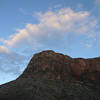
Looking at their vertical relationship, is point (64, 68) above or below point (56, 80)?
above

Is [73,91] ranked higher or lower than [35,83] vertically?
lower

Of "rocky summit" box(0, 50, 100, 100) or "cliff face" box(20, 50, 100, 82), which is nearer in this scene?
"rocky summit" box(0, 50, 100, 100)

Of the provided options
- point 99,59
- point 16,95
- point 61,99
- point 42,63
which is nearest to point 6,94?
point 16,95

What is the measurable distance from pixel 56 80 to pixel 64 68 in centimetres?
374

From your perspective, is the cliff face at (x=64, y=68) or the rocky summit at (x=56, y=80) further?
the cliff face at (x=64, y=68)

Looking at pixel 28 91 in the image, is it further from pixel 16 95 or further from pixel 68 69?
pixel 68 69

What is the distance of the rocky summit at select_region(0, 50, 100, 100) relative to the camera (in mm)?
20609

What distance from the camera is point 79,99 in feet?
67.1

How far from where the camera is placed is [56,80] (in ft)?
83.1

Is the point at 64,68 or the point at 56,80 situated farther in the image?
the point at 64,68

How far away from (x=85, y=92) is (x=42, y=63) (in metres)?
10.5

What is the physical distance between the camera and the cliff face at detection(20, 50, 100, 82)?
26.4m

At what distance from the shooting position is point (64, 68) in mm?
28016

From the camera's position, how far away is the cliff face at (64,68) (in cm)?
2636
